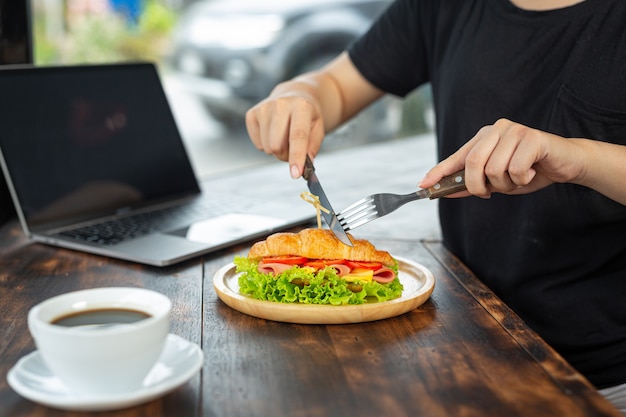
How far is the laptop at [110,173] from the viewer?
151 cm

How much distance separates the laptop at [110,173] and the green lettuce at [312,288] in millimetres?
261

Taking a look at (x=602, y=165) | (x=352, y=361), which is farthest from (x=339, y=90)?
(x=352, y=361)

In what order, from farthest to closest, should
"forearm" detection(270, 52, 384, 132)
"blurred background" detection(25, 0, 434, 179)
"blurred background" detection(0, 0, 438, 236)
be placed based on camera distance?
"blurred background" detection(25, 0, 434, 179) → "blurred background" detection(0, 0, 438, 236) → "forearm" detection(270, 52, 384, 132)

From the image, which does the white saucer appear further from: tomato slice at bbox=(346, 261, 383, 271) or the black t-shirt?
the black t-shirt

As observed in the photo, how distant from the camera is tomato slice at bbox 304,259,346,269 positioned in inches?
45.9

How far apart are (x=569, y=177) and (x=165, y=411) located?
704mm

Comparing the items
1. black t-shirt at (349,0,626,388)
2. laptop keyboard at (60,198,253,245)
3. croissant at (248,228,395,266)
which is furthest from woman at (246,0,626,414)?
laptop keyboard at (60,198,253,245)

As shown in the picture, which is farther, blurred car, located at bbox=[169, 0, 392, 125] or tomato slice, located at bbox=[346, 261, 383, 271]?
blurred car, located at bbox=[169, 0, 392, 125]

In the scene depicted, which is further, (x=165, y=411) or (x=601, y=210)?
(x=601, y=210)

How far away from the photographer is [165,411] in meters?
0.81

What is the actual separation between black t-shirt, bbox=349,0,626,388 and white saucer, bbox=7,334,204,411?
2.50 ft

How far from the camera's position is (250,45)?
12.9ft

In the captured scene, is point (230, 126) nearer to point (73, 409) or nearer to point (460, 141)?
point (460, 141)

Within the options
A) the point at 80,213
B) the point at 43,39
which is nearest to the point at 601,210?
the point at 80,213
